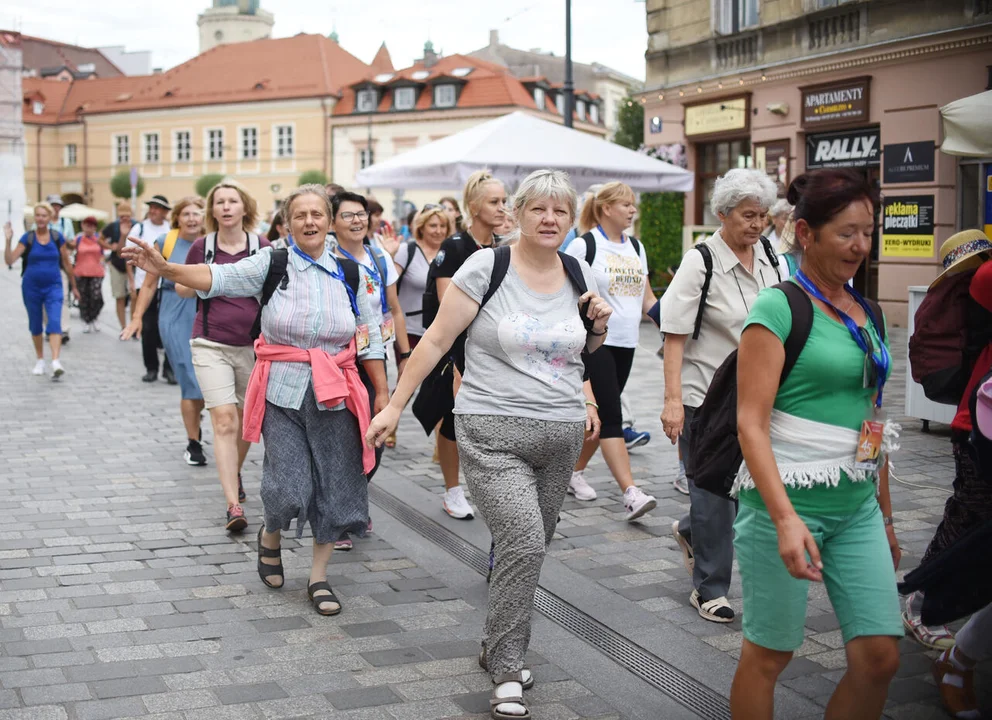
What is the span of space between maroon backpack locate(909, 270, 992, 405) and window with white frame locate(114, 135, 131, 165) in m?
77.3

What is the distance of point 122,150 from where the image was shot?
7756 centimetres

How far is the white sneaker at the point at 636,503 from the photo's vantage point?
656 cm

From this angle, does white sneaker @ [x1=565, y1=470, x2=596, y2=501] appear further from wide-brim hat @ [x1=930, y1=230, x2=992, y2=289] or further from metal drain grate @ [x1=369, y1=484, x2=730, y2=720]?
wide-brim hat @ [x1=930, y1=230, x2=992, y2=289]

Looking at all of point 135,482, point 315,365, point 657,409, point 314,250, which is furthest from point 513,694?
point 657,409

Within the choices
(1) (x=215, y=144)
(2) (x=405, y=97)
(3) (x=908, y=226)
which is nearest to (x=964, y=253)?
(3) (x=908, y=226)

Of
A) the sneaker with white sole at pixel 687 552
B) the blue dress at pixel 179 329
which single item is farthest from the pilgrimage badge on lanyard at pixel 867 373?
the blue dress at pixel 179 329

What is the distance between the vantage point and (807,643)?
4.76m

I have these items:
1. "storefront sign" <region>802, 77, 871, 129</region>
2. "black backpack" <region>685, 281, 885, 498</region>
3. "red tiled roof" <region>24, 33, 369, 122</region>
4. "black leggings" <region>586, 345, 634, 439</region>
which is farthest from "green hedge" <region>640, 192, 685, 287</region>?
"red tiled roof" <region>24, 33, 369, 122</region>

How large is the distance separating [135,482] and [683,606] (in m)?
4.04

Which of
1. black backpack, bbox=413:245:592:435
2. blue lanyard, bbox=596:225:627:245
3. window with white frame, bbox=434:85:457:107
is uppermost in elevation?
window with white frame, bbox=434:85:457:107

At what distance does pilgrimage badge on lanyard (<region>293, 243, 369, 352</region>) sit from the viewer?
549 centimetres

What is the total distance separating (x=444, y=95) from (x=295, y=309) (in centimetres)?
6141

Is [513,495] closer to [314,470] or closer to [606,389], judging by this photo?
[314,470]

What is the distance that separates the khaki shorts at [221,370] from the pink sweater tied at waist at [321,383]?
1243mm
